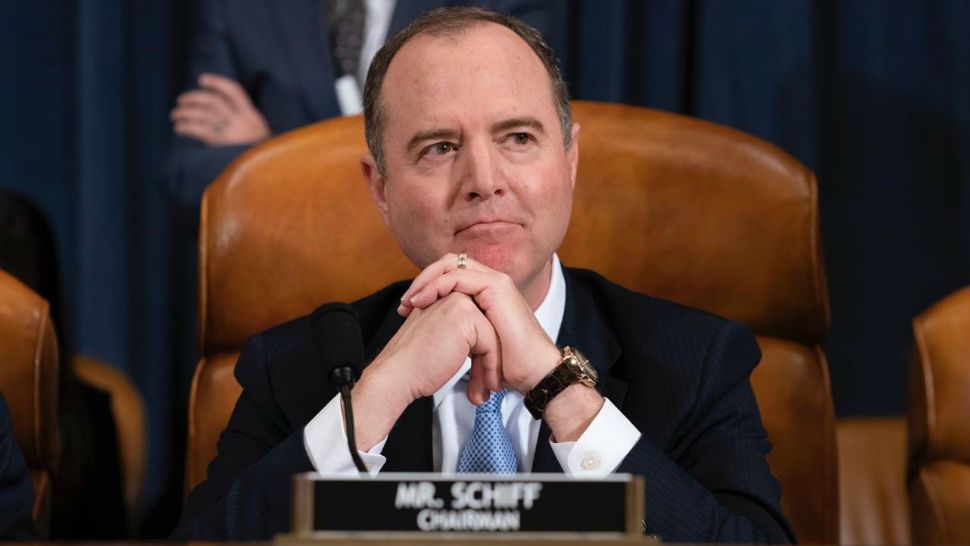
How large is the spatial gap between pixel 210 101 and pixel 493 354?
1424 mm

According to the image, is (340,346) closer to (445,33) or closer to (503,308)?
(503,308)

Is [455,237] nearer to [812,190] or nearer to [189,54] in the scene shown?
[812,190]

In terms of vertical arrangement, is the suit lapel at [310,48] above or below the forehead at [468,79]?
above

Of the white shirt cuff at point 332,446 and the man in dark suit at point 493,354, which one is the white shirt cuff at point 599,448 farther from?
the white shirt cuff at point 332,446

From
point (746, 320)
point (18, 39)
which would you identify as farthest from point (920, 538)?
point (18, 39)

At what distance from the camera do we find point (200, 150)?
280cm

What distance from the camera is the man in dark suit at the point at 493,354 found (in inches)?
63.9

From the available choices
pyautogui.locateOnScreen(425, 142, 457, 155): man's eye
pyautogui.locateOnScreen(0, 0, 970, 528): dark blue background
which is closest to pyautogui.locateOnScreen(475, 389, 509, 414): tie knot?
pyautogui.locateOnScreen(425, 142, 457, 155): man's eye

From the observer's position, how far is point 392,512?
41.2 inches

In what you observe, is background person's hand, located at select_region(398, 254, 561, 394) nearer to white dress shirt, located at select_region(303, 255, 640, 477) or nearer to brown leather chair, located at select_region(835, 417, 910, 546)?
white dress shirt, located at select_region(303, 255, 640, 477)

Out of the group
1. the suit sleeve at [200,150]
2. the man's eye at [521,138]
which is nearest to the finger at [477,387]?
the man's eye at [521,138]

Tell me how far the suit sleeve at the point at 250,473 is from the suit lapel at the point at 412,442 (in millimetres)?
157

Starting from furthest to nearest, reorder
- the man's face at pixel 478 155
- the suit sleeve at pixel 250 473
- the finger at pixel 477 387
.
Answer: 1. the man's face at pixel 478 155
2. the finger at pixel 477 387
3. the suit sleeve at pixel 250 473

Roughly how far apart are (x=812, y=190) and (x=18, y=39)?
2.03 meters
